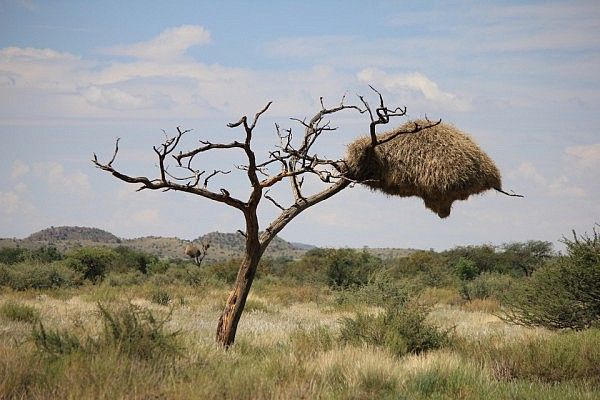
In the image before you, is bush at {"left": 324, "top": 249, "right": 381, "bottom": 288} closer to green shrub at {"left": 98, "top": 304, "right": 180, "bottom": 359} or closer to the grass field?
the grass field

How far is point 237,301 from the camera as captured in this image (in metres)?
11.7

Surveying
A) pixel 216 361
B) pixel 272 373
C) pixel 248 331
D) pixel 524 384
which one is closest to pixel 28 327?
pixel 248 331

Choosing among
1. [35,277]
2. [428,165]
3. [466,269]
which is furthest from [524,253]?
[428,165]

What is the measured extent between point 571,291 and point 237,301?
7800 mm

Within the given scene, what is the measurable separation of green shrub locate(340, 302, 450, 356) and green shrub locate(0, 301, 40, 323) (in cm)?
795

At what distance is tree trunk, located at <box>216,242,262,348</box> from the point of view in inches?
457

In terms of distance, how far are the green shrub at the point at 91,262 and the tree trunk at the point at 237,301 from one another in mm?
29508

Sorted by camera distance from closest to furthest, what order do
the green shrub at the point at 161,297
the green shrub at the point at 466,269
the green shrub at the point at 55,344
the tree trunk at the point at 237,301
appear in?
the green shrub at the point at 55,344, the tree trunk at the point at 237,301, the green shrub at the point at 161,297, the green shrub at the point at 466,269

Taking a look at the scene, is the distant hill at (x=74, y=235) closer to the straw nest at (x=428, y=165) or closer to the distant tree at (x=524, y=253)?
the distant tree at (x=524, y=253)

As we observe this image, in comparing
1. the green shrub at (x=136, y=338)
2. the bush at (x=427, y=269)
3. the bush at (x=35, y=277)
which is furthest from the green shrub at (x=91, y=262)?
the green shrub at (x=136, y=338)

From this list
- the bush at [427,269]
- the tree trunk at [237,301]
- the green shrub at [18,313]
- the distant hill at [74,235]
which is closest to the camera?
the tree trunk at [237,301]

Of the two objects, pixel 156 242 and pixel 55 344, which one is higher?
pixel 156 242

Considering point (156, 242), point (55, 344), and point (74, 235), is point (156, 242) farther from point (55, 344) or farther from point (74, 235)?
point (55, 344)

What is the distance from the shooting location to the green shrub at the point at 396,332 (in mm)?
11656
